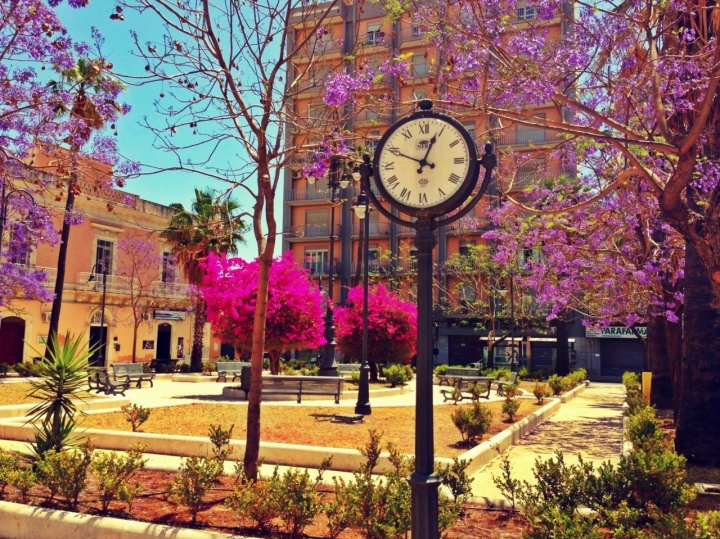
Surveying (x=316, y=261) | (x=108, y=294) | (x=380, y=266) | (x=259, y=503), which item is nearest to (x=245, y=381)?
(x=259, y=503)

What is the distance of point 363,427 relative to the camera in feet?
39.1

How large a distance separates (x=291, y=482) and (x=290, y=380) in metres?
11.3

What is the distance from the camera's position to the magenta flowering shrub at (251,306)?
19.0 metres

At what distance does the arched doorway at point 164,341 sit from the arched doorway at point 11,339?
386 inches

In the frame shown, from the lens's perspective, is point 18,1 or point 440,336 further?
point 440,336

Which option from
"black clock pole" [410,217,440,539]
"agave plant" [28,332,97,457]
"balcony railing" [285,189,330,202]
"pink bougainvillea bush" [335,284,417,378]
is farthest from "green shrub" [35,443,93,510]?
"balcony railing" [285,189,330,202]

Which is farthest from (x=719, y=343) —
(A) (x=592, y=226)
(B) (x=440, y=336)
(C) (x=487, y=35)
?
(B) (x=440, y=336)

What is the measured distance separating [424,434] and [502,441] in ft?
22.7

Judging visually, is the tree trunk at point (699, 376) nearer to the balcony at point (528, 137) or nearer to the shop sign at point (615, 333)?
the balcony at point (528, 137)

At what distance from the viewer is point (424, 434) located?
3920 mm

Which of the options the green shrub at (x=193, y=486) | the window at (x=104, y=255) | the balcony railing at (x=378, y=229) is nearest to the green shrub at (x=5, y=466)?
the green shrub at (x=193, y=486)

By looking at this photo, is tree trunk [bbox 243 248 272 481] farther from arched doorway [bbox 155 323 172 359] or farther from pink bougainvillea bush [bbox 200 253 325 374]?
arched doorway [bbox 155 323 172 359]

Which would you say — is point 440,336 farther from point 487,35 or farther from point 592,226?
point 487,35

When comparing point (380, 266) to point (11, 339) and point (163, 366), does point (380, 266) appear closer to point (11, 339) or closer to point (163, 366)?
point (163, 366)
